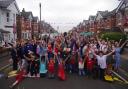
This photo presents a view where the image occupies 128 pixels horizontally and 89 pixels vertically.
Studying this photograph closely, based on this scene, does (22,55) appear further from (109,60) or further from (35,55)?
(109,60)

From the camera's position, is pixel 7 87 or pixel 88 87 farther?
pixel 88 87

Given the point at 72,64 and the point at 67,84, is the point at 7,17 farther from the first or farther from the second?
the point at 67,84

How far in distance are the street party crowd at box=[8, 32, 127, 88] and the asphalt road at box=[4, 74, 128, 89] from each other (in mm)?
572

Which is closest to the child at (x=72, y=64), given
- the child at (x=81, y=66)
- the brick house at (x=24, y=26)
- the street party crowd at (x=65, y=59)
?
the street party crowd at (x=65, y=59)

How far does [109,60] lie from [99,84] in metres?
3.81

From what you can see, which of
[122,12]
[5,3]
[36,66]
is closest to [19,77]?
[36,66]

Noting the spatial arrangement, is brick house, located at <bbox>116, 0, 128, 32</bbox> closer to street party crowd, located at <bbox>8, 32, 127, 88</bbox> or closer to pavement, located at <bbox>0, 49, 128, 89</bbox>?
street party crowd, located at <bbox>8, 32, 127, 88</bbox>

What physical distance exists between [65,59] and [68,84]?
4.47 m

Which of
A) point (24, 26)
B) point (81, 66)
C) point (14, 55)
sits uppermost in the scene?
point (24, 26)

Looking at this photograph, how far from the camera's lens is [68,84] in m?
13.5

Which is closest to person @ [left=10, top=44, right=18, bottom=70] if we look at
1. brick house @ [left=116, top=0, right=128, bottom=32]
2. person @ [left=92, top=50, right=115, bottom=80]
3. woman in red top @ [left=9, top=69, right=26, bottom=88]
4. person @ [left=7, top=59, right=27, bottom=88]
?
person @ [left=7, top=59, right=27, bottom=88]

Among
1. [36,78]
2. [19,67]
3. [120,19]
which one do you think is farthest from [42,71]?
[120,19]

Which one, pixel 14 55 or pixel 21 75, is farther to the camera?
pixel 14 55

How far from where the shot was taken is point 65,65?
59.3ft
